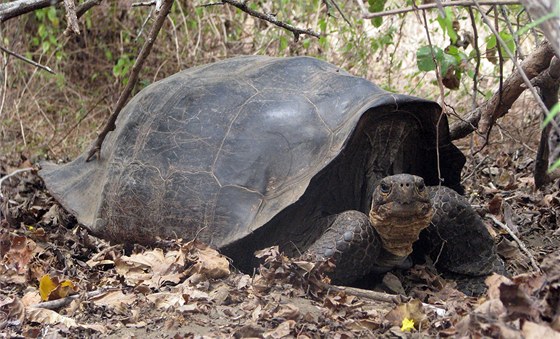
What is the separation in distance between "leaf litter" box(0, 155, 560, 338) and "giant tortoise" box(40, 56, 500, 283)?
0.53ft

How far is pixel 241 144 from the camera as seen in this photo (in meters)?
4.11

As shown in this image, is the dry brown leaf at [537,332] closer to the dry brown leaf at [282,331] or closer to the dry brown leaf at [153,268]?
the dry brown leaf at [282,331]

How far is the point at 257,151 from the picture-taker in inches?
159

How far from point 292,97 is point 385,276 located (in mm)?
1050

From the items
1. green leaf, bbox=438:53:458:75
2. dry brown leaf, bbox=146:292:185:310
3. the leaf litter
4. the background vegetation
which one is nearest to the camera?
the leaf litter

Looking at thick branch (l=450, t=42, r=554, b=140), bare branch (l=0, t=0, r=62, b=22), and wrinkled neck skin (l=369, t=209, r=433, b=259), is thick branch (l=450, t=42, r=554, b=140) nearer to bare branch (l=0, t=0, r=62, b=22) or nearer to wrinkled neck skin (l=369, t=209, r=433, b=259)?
→ wrinkled neck skin (l=369, t=209, r=433, b=259)

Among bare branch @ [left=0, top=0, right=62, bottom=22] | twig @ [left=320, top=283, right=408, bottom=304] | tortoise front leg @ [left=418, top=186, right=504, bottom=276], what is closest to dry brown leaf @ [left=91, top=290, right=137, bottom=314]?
twig @ [left=320, top=283, right=408, bottom=304]

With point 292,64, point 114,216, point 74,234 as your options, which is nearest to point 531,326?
point 292,64

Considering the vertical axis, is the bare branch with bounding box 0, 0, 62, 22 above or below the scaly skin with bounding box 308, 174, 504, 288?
above

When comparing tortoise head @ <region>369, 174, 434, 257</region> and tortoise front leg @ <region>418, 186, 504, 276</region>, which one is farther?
tortoise front leg @ <region>418, 186, 504, 276</region>

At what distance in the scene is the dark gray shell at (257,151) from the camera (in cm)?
393

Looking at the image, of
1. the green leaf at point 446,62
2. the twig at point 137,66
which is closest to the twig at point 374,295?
the green leaf at point 446,62

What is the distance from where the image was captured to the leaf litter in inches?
98.7

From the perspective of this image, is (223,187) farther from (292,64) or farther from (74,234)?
(74,234)
